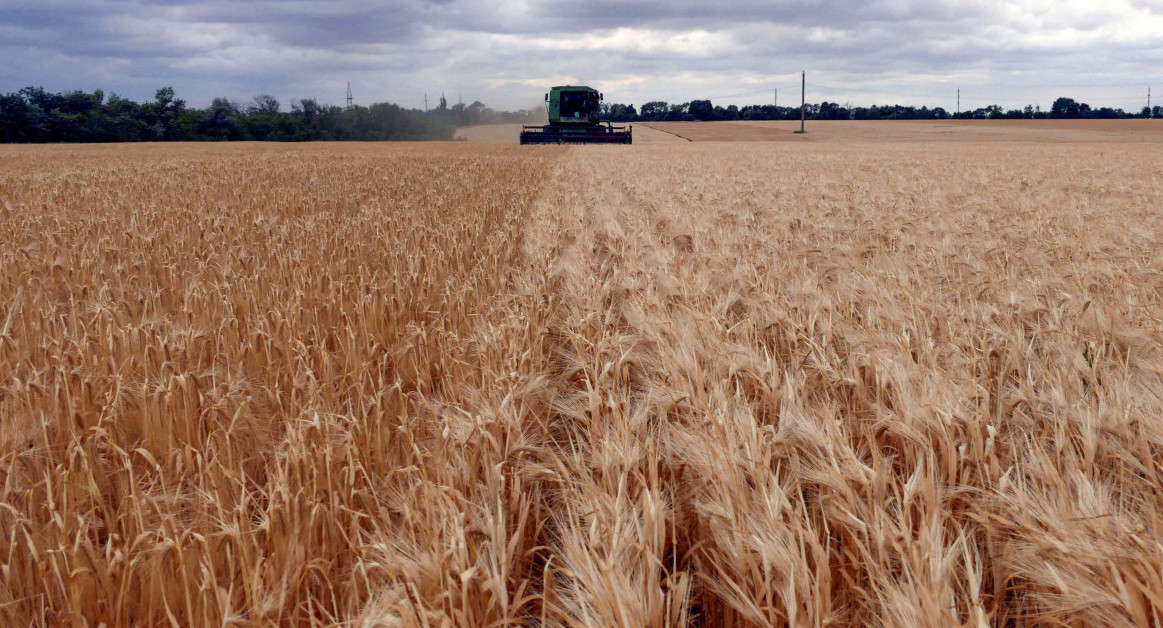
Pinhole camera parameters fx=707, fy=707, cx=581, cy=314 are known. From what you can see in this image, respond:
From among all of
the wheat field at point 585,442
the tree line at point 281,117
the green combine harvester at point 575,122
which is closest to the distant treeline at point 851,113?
the tree line at point 281,117

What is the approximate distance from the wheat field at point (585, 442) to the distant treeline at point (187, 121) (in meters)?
66.1

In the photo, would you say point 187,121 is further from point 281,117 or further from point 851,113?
point 851,113

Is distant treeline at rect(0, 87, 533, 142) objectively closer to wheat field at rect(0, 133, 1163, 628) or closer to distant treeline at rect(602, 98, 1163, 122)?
distant treeline at rect(602, 98, 1163, 122)

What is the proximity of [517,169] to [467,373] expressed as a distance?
49.6ft

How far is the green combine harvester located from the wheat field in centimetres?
3536

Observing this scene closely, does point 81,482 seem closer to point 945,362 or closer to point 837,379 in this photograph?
point 837,379

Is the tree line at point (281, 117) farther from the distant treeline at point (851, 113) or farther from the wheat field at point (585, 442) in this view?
the wheat field at point (585, 442)

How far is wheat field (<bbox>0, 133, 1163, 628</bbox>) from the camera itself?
1198mm

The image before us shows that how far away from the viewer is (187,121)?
6594 cm

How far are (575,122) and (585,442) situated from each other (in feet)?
127

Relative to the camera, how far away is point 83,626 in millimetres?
1211

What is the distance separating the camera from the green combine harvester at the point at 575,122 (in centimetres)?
3872

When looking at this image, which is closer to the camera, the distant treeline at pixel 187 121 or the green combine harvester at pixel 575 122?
the green combine harvester at pixel 575 122

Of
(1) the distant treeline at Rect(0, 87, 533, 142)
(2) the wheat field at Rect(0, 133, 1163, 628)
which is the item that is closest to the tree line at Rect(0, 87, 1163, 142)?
(1) the distant treeline at Rect(0, 87, 533, 142)
